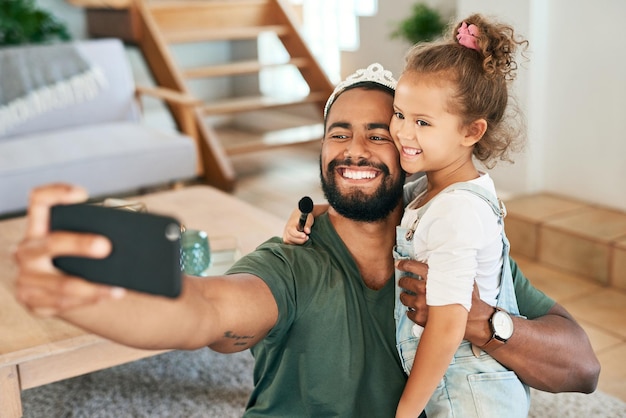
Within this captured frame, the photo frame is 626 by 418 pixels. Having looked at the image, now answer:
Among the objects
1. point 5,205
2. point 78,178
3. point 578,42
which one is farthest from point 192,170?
point 578,42

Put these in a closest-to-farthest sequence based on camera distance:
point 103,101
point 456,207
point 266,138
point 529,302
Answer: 1. point 456,207
2. point 529,302
3. point 103,101
4. point 266,138

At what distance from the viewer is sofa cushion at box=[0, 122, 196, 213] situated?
372cm

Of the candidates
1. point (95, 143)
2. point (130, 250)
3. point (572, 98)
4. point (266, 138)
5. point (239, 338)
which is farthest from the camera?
point (266, 138)

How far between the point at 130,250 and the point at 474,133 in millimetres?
879

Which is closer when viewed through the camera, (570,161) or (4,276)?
(4,276)

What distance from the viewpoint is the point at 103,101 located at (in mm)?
4551

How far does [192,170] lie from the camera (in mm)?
4250

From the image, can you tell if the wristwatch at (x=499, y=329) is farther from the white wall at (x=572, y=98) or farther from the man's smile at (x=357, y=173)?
the white wall at (x=572, y=98)

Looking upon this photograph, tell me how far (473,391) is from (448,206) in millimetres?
351

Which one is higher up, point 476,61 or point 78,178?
point 476,61

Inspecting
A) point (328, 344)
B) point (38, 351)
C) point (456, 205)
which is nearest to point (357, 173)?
point (456, 205)

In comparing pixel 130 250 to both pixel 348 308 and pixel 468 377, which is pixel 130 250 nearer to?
pixel 348 308

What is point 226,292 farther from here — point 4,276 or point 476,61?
point 4,276

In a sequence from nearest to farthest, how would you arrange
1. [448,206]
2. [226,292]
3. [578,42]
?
1. [226,292]
2. [448,206]
3. [578,42]
